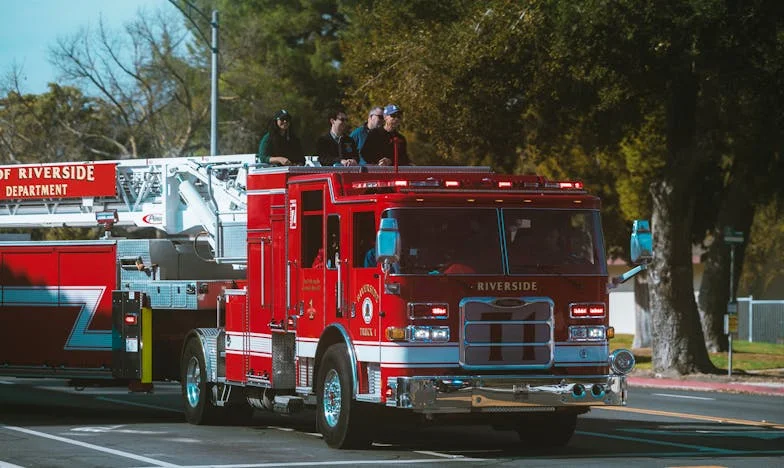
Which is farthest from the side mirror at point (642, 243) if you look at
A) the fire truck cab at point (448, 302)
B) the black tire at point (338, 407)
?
the black tire at point (338, 407)

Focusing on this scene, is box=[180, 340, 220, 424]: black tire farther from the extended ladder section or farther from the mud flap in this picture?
the extended ladder section

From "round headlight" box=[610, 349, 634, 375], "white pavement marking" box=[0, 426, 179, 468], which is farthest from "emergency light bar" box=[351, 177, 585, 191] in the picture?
"white pavement marking" box=[0, 426, 179, 468]

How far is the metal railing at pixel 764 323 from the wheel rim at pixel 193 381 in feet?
Answer: 126

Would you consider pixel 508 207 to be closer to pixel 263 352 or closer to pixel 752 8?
pixel 263 352

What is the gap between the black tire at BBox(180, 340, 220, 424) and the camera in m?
17.5

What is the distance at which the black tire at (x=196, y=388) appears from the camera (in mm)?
17484

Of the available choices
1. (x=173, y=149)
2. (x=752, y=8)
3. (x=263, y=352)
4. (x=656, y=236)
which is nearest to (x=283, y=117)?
(x=263, y=352)

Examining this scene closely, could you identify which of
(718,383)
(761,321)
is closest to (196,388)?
(718,383)

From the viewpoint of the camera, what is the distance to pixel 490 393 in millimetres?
13578

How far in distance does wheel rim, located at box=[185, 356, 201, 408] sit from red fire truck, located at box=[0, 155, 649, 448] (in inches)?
64.3

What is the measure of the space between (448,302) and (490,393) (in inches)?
Result: 36.0

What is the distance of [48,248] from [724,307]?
2335 centimetres

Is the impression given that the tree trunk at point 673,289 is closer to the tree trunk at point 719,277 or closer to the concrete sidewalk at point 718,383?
the concrete sidewalk at point 718,383

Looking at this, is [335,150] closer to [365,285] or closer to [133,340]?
[365,285]
